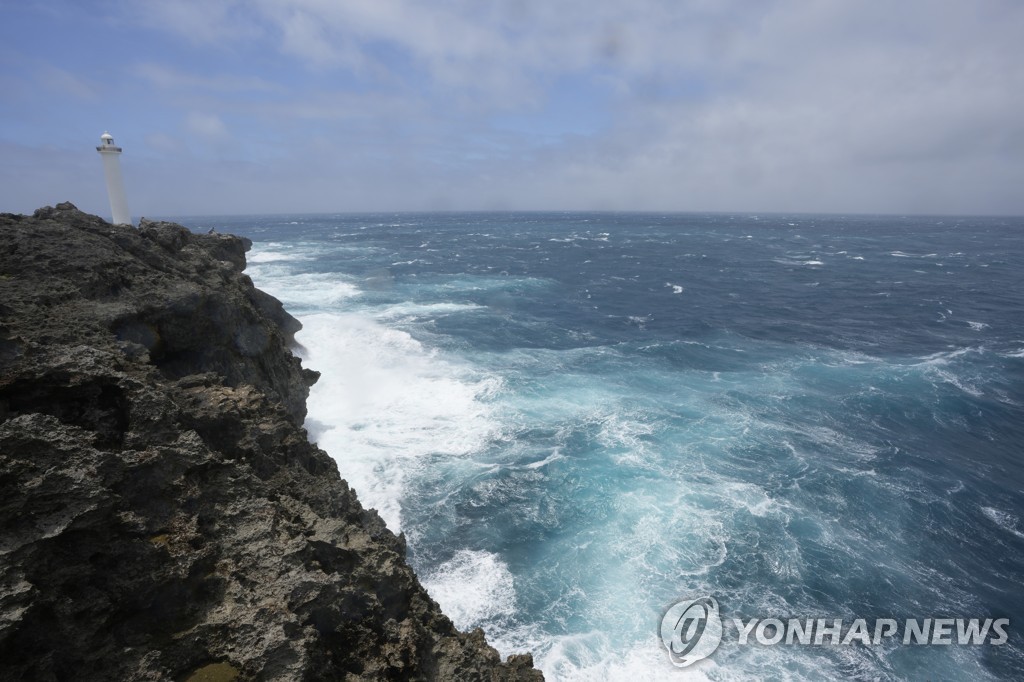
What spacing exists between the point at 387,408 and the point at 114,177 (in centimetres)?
2542

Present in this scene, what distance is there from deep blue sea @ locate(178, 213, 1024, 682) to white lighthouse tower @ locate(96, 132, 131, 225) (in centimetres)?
1421

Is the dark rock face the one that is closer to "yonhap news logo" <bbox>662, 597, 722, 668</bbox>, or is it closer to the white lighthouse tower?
"yonhap news logo" <bbox>662, 597, 722, 668</bbox>

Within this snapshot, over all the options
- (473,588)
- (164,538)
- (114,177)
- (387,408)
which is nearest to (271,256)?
(114,177)

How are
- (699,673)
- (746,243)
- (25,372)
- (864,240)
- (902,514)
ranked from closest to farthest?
(25,372) → (699,673) → (902,514) → (746,243) → (864,240)

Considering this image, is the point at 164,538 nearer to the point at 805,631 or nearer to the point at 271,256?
the point at 805,631

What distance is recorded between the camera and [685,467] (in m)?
25.0

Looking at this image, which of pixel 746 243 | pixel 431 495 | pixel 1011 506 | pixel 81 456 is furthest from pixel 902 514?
pixel 746 243

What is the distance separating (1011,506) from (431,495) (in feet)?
85.9

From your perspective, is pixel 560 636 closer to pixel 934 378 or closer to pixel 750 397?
pixel 750 397

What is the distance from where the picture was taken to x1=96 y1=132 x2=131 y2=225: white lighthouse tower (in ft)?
114

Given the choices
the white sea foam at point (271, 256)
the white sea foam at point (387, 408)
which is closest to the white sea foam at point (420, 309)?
the white sea foam at point (387, 408)

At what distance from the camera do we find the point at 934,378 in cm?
3719

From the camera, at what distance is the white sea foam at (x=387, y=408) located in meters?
24.0

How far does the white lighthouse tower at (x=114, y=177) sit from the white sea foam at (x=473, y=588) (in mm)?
33576
